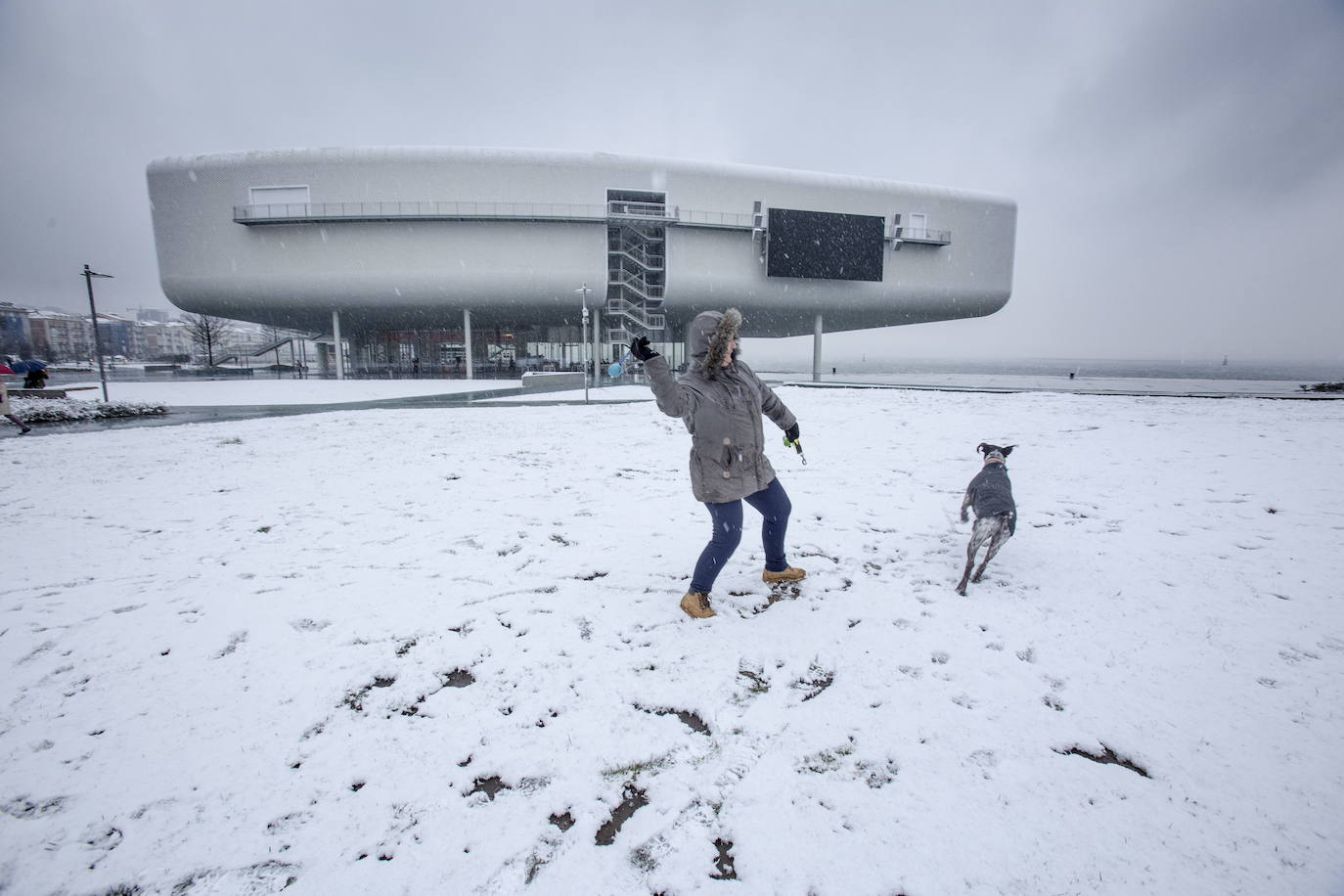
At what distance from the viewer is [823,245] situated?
29.9 m

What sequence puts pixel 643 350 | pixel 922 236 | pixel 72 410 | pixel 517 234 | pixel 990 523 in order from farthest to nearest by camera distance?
1. pixel 922 236
2. pixel 517 234
3. pixel 72 410
4. pixel 990 523
5. pixel 643 350

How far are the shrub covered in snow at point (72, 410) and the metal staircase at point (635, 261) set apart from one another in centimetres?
1867

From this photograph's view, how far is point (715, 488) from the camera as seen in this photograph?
327 centimetres

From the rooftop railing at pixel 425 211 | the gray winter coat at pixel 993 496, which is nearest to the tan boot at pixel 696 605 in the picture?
the gray winter coat at pixel 993 496

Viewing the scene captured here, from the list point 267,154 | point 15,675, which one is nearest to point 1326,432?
point 15,675

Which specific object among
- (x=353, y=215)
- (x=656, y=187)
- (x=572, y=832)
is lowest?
(x=572, y=832)

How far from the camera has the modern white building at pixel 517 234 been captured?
88.3 feet

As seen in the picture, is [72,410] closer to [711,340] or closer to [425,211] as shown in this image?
[711,340]

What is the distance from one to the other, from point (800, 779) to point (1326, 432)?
1281cm

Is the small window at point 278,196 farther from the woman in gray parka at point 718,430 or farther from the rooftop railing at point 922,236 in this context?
the rooftop railing at point 922,236

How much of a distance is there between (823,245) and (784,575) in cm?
3015

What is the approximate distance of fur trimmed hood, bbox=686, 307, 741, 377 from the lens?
3201 mm

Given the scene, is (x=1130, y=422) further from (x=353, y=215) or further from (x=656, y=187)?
(x=353, y=215)

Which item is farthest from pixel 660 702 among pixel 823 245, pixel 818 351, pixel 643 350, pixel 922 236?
pixel 922 236
